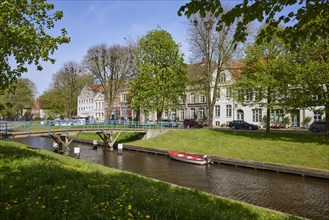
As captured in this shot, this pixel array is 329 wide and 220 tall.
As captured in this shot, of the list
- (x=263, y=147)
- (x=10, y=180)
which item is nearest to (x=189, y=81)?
(x=263, y=147)

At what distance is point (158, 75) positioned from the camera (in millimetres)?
40406

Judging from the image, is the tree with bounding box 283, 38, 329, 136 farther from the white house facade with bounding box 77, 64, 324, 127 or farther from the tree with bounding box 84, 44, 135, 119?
the tree with bounding box 84, 44, 135, 119

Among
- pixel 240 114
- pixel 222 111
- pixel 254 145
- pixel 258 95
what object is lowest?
pixel 254 145

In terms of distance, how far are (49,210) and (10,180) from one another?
282 centimetres

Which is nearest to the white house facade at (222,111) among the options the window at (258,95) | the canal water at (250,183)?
the window at (258,95)

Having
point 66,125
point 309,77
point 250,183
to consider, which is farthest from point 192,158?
point 66,125

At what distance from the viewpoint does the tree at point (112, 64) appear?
159 ft

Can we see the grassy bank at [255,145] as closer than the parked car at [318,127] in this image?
Yes

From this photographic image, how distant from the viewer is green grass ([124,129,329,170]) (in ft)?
73.3

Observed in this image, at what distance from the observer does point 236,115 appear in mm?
53844

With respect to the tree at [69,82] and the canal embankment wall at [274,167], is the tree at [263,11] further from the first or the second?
the tree at [69,82]

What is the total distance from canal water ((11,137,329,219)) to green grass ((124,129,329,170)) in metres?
2.39

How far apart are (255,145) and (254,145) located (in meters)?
0.09

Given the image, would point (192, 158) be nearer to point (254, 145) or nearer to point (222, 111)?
point (254, 145)
